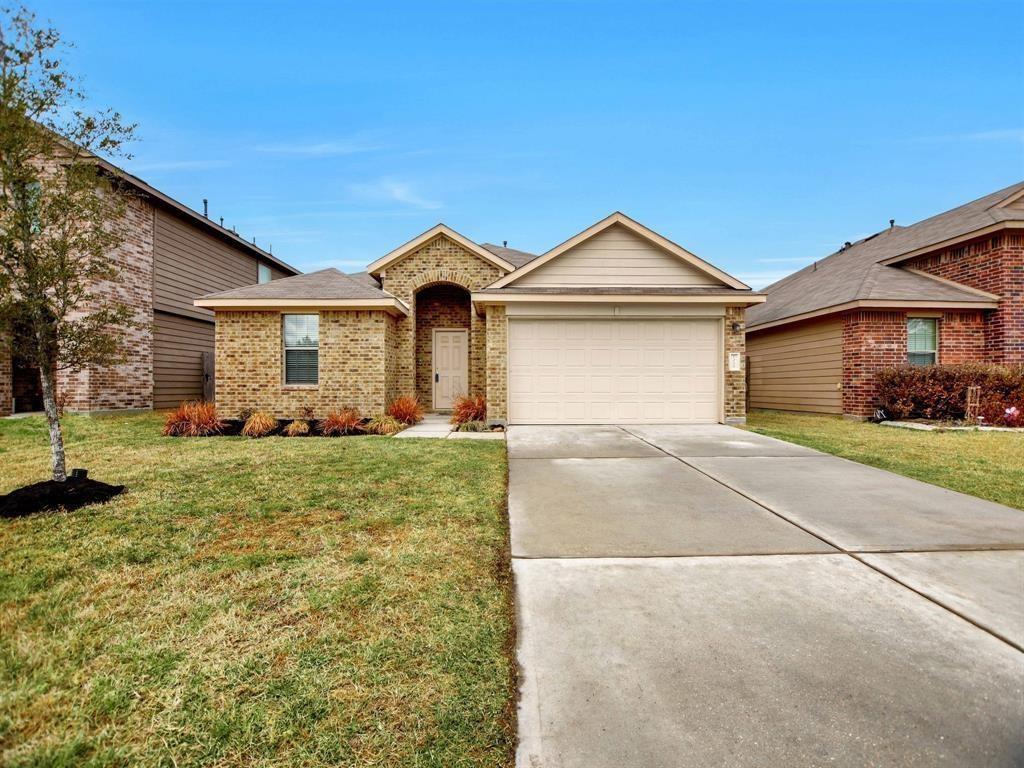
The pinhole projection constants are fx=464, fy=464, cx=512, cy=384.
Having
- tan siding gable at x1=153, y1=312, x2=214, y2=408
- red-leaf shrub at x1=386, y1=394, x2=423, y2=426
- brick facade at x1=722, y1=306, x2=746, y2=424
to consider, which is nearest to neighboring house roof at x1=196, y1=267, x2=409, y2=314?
red-leaf shrub at x1=386, y1=394, x2=423, y2=426

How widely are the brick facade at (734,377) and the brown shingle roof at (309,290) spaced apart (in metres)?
8.09

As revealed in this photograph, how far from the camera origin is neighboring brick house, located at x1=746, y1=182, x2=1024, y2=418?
40.8ft

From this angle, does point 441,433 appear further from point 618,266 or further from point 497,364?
point 618,266

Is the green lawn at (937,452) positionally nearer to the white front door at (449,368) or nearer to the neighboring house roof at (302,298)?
the white front door at (449,368)

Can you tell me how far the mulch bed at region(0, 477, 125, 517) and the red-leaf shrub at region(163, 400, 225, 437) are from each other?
5.32 meters

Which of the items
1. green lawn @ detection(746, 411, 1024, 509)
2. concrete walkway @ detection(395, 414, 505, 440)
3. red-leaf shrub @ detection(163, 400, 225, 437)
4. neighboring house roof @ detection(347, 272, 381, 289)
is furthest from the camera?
neighboring house roof @ detection(347, 272, 381, 289)

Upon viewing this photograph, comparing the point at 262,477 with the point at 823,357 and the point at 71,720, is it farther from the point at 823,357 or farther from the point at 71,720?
the point at 823,357

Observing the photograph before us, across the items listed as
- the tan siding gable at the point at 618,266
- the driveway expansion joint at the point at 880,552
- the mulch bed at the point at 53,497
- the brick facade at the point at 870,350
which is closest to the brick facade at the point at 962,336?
the brick facade at the point at 870,350

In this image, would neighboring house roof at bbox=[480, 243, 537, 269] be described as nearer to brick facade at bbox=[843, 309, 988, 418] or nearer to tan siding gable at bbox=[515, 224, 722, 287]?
tan siding gable at bbox=[515, 224, 722, 287]

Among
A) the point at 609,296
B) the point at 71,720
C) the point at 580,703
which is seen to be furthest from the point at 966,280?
the point at 71,720

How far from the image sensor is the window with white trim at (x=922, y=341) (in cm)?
1287

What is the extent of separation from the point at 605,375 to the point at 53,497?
9221 mm

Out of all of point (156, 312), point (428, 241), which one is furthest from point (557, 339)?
point (156, 312)

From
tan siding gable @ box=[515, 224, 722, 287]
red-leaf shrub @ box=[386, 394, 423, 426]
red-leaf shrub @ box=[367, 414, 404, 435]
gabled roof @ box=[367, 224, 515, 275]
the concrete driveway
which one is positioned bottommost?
the concrete driveway
